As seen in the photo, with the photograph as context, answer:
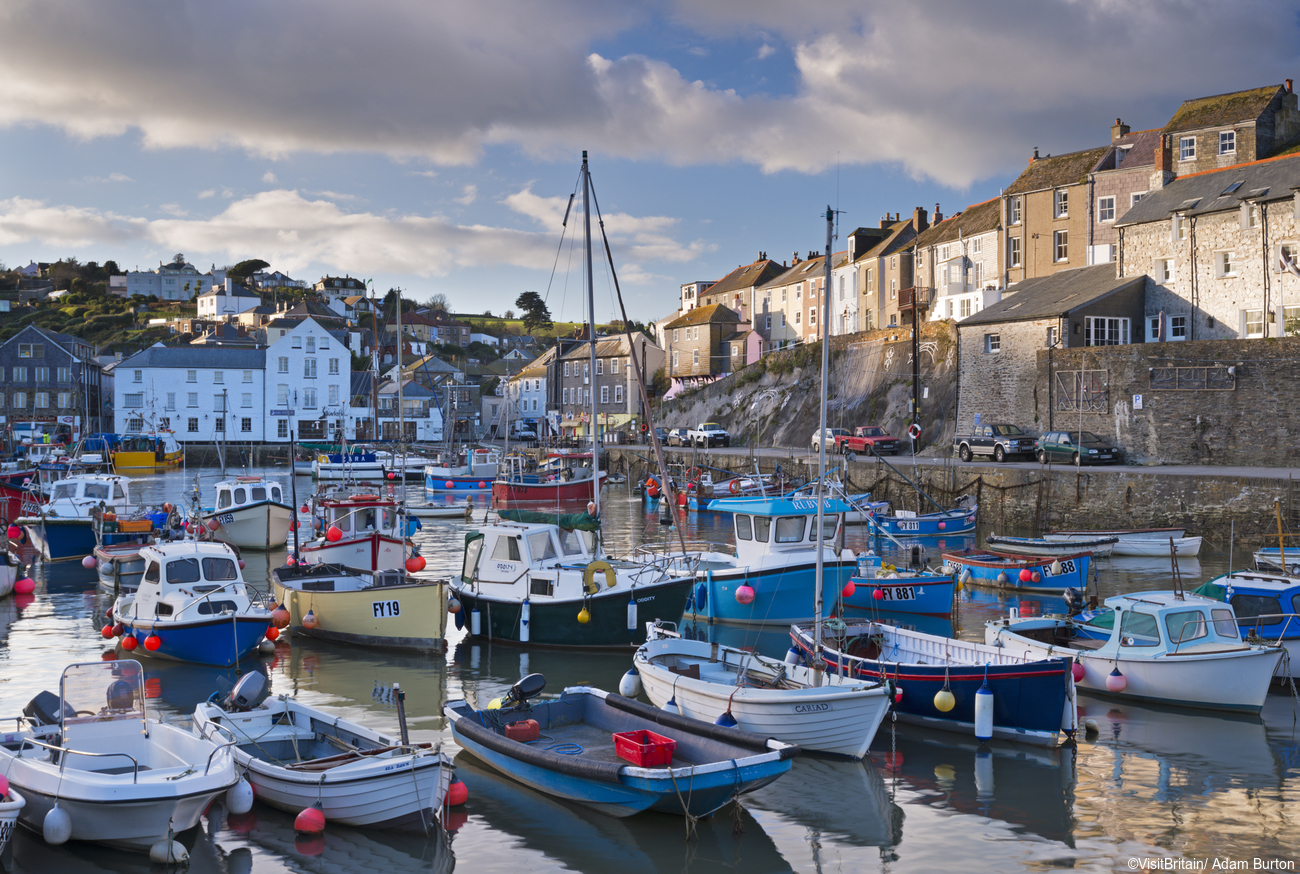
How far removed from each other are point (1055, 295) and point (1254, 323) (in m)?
8.11

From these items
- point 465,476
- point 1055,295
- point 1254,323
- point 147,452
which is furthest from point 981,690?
point 147,452

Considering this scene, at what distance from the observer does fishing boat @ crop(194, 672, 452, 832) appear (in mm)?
9797

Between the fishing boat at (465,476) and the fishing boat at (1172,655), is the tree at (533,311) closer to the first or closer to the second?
the fishing boat at (465,476)

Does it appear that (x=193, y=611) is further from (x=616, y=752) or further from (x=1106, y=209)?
(x=1106, y=209)

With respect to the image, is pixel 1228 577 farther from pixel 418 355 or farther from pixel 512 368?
pixel 418 355

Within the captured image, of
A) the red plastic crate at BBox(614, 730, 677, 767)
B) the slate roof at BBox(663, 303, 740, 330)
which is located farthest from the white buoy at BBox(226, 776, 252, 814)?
the slate roof at BBox(663, 303, 740, 330)

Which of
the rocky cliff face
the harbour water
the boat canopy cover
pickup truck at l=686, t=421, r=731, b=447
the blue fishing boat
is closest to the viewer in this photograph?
the harbour water

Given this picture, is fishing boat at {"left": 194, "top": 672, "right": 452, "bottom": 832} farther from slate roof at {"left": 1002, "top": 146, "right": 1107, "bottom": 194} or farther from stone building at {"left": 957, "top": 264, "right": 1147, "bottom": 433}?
slate roof at {"left": 1002, "top": 146, "right": 1107, "bottom": 194}

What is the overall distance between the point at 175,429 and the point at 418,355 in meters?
46.3

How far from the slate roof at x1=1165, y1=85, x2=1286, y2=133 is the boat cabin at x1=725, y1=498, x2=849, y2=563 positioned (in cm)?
3482

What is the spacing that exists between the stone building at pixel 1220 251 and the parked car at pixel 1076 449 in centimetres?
732

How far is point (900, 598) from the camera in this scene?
2061cm

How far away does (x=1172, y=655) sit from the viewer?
46.7 feet

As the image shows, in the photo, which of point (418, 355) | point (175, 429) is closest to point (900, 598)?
point (175, 429)
